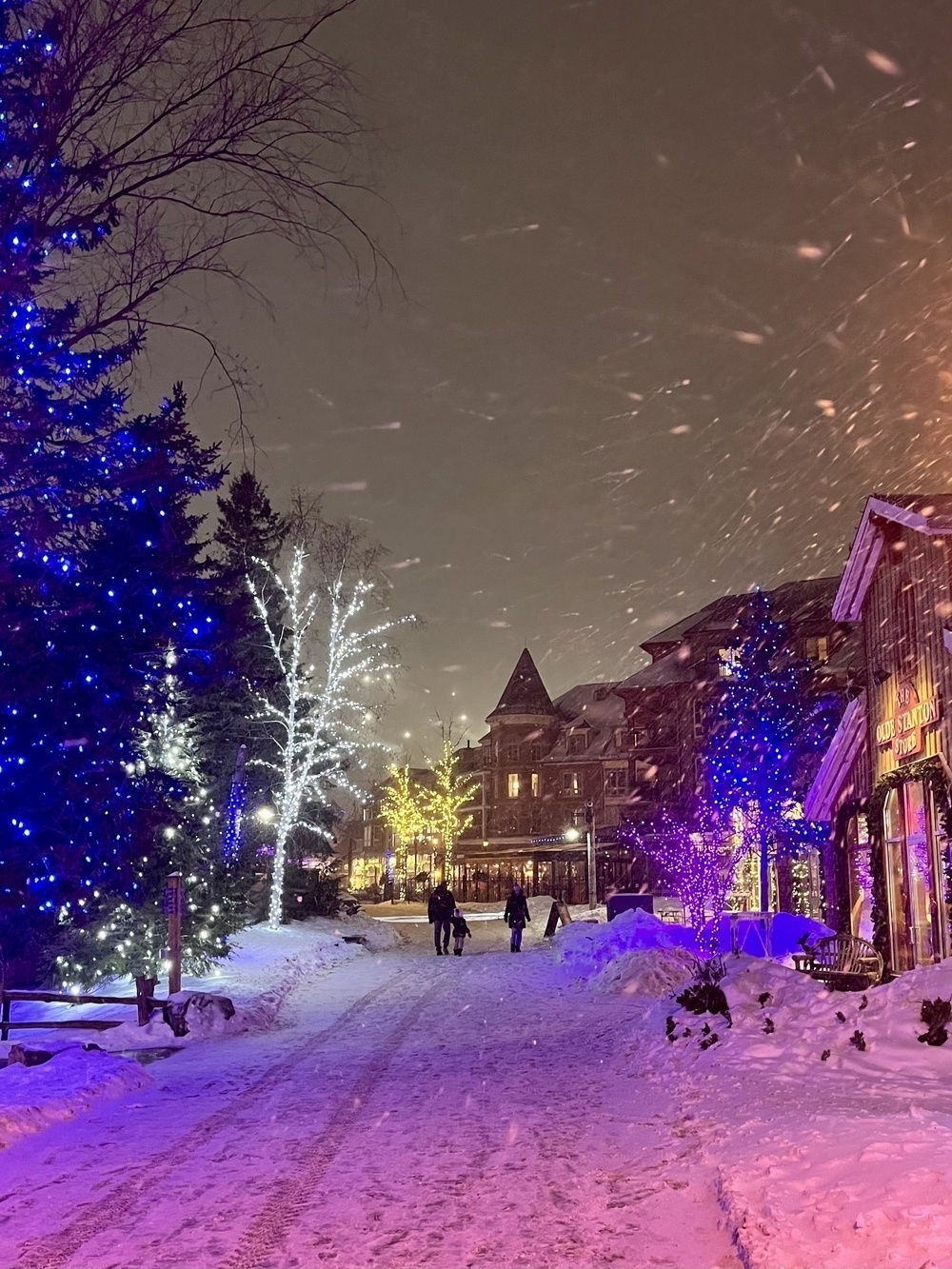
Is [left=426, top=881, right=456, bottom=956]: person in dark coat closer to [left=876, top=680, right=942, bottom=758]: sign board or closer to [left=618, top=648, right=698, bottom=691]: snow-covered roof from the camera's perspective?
[left=876, top=680, right=942, bottom=758]: sign board

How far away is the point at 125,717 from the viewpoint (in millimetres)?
13578

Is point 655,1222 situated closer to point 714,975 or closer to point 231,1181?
point 231,1181

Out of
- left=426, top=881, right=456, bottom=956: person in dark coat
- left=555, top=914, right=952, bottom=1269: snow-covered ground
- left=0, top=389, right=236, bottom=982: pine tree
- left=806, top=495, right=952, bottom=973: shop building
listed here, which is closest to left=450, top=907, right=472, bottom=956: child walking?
left=426, top=881, right=456, bottom=956: person in dark coat

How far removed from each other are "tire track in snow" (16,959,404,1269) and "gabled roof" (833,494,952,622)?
1259 cm

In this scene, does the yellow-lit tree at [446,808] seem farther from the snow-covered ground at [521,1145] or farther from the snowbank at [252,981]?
the snow-covered ground at [521,1145]

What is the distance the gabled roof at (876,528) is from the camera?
17109mm

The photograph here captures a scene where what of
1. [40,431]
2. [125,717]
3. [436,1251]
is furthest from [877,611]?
[436,1251]

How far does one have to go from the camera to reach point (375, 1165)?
25.2 feet

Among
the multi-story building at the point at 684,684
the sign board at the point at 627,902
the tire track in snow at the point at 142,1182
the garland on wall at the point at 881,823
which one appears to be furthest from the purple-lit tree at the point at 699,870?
the tire track in snow at the point at 142,1182

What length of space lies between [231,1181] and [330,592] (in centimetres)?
2576

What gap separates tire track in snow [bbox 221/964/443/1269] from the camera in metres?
5.87

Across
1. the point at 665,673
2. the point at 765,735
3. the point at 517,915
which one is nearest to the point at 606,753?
the point at 665,673

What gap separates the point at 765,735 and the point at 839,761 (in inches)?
419

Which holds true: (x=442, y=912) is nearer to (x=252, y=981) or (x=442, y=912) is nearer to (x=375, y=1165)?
(x=252, y=981)
